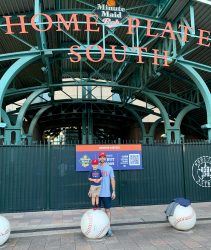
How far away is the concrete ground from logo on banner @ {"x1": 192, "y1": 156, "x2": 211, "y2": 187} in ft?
5.57

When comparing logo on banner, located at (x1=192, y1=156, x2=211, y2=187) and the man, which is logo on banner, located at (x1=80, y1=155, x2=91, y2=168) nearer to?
the man

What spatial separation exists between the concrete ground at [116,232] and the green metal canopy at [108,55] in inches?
167

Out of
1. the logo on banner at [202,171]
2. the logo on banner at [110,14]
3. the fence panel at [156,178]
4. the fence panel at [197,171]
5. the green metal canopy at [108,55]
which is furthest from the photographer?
the logo on banner at [110,14]

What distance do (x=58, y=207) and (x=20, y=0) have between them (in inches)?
331

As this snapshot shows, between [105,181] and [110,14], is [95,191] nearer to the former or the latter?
[105,181]

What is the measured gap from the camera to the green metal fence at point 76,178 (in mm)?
9562

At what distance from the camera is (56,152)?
10.1 m

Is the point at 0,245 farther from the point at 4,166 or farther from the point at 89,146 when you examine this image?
the point at 89,146

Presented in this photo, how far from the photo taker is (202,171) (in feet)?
36.2

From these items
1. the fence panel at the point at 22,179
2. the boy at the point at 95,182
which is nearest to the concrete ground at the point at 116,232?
the fence panel at the point at 22,179

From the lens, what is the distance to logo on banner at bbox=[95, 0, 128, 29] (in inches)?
462

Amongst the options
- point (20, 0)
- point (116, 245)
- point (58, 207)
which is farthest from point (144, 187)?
point (20, 0)

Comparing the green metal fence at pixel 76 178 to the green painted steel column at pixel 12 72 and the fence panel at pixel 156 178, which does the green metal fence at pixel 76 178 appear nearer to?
the fence panel at pixel 156 178

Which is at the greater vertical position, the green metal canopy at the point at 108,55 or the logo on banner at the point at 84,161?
the green metal canopy at the point at 108,55
